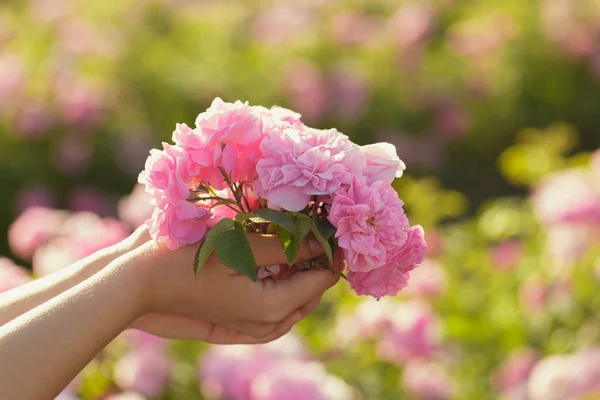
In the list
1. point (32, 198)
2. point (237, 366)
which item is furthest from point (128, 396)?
point (32, 198)

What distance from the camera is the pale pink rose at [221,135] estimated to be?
1265 millimetres

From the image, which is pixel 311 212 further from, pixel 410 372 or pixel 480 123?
pixel 480 123

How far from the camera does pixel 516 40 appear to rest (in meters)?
6.22

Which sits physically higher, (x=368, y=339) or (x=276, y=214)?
(x=276, y=214)

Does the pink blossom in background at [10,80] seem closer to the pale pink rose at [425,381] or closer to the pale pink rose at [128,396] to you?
the pale pink rose at [128,396]

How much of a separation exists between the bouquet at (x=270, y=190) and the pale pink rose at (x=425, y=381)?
117 cm

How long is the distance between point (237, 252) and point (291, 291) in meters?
0.14

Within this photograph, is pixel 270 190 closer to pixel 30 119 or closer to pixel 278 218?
pixel 278 218

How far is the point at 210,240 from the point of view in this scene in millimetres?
1233

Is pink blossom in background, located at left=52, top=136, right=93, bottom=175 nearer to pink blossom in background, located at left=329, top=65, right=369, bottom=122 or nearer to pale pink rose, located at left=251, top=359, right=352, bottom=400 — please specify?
pink blossom in background, located at left=329, top=65, right=369, bottom=122

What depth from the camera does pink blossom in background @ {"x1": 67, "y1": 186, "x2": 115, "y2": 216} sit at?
504 centimetres

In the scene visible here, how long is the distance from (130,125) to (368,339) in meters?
3.18

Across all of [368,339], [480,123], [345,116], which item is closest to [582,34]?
[480,123]

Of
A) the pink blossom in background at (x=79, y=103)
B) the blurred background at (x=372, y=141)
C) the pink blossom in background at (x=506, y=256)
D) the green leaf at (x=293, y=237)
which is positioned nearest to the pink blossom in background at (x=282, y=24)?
the blurred background at (x=372, y=141)
